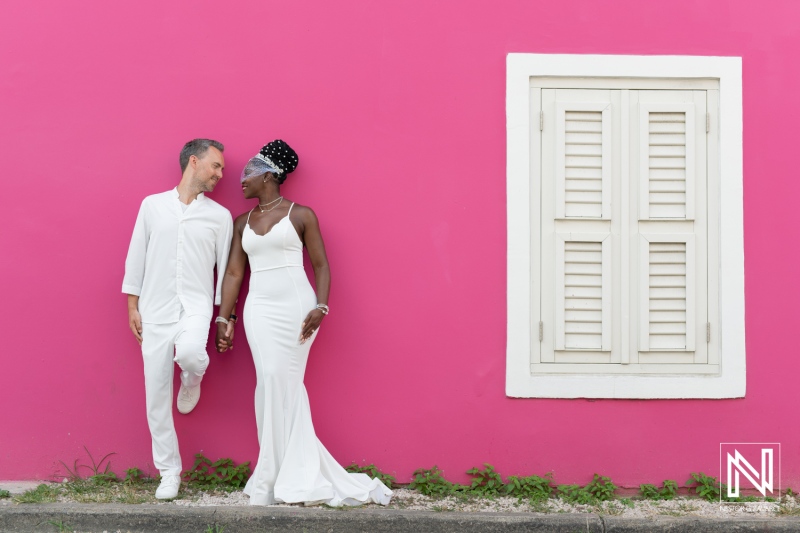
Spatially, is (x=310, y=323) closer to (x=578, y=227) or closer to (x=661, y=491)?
(x=578, y=227)

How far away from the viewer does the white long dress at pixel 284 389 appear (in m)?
4.50

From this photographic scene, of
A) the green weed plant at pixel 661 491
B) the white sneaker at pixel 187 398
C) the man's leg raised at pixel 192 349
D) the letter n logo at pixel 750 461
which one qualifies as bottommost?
the green weed plant at pixel 661 491

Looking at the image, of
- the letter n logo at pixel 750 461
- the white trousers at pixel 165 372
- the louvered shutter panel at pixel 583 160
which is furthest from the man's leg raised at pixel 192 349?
the letter n logo at pixel 750 461

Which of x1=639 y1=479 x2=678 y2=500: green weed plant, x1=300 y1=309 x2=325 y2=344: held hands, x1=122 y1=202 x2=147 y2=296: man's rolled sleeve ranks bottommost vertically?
x1=639 y1=479 x2=678 y2=500: green weed plant

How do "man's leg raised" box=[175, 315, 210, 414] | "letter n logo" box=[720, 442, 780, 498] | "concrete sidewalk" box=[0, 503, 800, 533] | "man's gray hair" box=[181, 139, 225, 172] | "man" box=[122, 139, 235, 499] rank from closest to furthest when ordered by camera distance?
"concrete sidewalk" box=[0, 503, 800, 533], "man's leg raised" box=[175, 315, 210, 414], "man" box=[122, 139, 235, 499], "man's gray hair" box=[181, 139, 225, 172], "letter n logo" box=[720, 442, 780, 498]

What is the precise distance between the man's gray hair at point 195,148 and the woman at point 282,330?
0.85ft

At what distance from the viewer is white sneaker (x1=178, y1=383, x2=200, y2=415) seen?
4.79 metres

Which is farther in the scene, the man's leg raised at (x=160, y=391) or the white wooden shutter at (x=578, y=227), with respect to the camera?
the white wooden shutter at (x=578, y=227)

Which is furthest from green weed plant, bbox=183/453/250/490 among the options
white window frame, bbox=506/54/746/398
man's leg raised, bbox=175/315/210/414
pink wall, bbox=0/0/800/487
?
white window frame, bbox=506/54/746/398

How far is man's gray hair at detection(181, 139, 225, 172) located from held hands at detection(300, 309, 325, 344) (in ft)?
3.82

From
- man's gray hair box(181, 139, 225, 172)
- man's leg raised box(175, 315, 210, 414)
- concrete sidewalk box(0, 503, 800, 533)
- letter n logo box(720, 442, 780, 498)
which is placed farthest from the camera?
letter n logo box(720, 442, 780, 498)

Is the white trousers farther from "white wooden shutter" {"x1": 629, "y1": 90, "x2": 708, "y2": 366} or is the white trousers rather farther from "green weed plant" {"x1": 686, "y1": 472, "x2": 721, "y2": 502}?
"green weed plant" {"x1": 686, "y1": 472, "x2": 721, "y2": 502}

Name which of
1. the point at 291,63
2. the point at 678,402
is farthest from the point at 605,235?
the point at 291,63

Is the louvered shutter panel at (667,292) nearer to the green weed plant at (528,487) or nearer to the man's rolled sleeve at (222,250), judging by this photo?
the green weed plant at (528,487)
